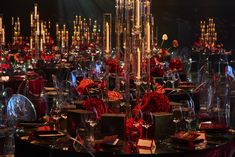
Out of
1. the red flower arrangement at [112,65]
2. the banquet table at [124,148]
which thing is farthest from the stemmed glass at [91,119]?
the red flower arrangement at [112,65]

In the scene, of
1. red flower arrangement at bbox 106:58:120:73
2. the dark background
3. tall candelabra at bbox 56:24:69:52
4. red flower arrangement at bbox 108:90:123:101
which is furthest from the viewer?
the dark background

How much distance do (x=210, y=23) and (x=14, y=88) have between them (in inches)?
392

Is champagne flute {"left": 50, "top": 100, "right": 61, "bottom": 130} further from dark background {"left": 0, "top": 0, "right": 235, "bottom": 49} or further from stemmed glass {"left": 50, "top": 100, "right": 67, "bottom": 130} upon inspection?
dark background {"left": 0, "top": 0, "right": 235, "bottom": 49}

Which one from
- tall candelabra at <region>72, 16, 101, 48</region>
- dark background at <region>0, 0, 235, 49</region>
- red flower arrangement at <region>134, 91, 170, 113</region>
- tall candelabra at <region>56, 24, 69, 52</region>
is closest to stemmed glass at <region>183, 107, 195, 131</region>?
red flower arrangement at <region>134, 91, 170, 113</region>

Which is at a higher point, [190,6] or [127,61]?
[190,6]

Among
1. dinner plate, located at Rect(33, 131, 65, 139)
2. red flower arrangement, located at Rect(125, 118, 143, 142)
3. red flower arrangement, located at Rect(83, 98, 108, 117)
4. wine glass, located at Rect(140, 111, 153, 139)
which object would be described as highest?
red flower arrangement, located at Rect(83, 98, 108, 117)

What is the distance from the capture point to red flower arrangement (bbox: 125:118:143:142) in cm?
346

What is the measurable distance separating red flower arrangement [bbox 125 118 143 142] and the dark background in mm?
13516

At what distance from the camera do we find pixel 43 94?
7.02 metres

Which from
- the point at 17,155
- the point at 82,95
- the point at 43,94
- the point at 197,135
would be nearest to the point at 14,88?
the point at 43,94

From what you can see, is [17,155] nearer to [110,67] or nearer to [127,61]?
[127,61]

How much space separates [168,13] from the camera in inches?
673

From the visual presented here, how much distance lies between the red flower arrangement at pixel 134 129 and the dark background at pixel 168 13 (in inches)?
532

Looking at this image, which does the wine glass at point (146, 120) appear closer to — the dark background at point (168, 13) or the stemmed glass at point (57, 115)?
the stemmed glass at point (57, 115)
